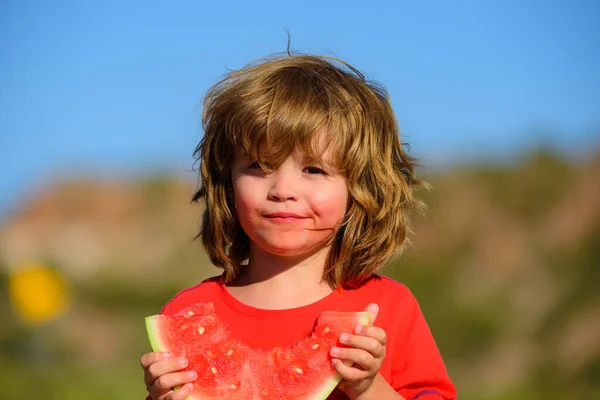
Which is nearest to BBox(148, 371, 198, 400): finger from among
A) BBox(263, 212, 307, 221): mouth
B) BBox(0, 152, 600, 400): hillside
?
BBox(263, 212, 307, 221): mouth

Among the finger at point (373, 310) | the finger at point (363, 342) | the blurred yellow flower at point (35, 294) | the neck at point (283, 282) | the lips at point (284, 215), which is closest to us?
the finger at point (363, 342)

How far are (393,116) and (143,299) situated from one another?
27.2ft

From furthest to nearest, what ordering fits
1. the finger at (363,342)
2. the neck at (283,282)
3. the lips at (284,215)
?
1. the neck at (283,282)
2. the lips at (284,215)
3. the finger at (363,342)

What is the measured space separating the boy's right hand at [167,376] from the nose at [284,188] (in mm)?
555

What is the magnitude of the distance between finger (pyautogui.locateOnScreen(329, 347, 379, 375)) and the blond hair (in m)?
0.39

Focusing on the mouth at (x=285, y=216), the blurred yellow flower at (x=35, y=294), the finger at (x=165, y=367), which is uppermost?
the mouth at (x=285, y=216)

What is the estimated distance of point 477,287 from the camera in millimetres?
7836

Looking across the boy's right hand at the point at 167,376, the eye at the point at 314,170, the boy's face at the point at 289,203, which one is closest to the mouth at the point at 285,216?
the boy's face at the point at 289,203

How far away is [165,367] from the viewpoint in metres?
2.28

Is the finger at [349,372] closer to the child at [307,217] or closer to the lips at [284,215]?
the child at [307,217]

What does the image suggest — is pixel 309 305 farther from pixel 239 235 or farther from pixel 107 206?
pixel 107 206

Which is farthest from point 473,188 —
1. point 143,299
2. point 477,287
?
point 143,299

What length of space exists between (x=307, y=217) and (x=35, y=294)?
6.84 metres

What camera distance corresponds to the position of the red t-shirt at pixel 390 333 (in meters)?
2.49
